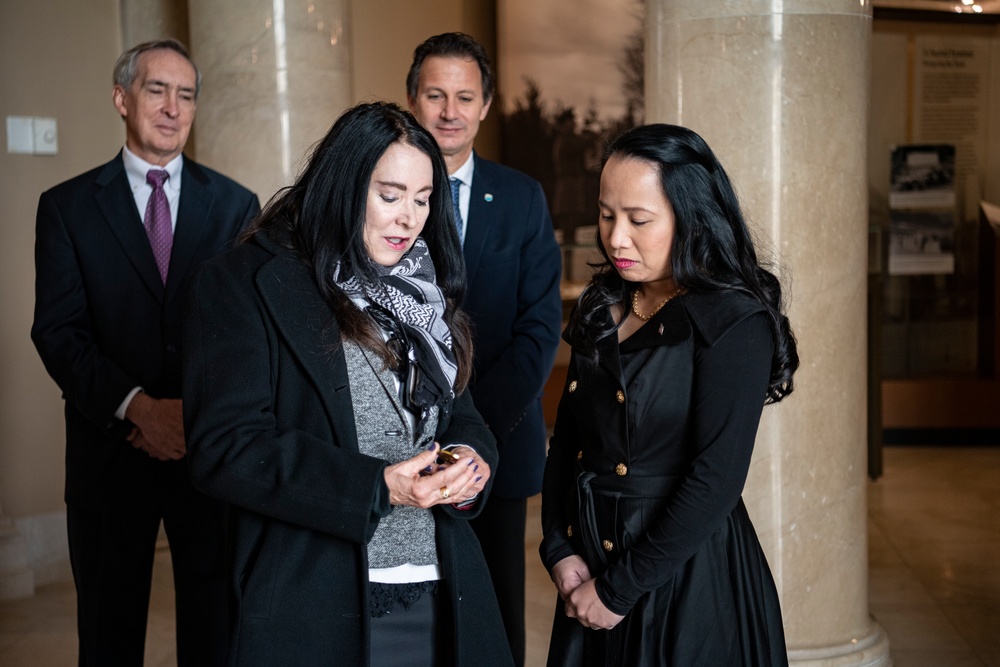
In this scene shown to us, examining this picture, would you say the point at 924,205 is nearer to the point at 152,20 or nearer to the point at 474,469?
the point at 152,20

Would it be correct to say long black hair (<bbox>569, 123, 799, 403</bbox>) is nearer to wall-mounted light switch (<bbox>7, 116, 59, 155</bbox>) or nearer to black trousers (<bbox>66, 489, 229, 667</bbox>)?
black trousers (<bbox>66, 489, 229, 667</bbox>)

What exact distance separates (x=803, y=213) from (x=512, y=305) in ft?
2.75

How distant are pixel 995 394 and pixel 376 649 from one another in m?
6.42

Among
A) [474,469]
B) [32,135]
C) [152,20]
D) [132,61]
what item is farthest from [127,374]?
[152,20]

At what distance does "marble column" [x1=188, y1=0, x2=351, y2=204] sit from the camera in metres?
4.31

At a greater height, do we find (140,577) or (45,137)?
(45,137)

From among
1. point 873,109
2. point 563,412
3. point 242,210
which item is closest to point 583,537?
point 563,412

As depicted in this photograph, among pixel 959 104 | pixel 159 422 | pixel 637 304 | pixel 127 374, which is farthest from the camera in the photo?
pixel 959 104

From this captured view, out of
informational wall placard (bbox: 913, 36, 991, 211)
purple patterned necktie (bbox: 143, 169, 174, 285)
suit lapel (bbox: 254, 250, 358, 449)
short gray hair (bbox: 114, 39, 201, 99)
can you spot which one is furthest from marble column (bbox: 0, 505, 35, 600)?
informational wall placard (bbox: 913, 36, 991, 211)

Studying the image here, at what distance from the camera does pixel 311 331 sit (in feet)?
5.98

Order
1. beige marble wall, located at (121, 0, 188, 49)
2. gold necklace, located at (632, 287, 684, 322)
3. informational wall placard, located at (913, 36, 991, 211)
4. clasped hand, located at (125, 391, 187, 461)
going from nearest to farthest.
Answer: gold necklace, located at (632, 287, 684, 322) → clasped hand, located at (125, 391, 187, 461) → beige marble wall, located at (121, 0, 188, 49) → informational wall placard, located at (913, 36, 991, 211)

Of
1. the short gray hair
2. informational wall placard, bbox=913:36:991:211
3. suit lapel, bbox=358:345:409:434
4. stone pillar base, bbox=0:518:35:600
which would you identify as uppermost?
informational wall placard, bbox=913:36:991:211

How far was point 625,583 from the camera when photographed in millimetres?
1950

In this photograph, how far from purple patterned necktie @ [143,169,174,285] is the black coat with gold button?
1.33 metres
